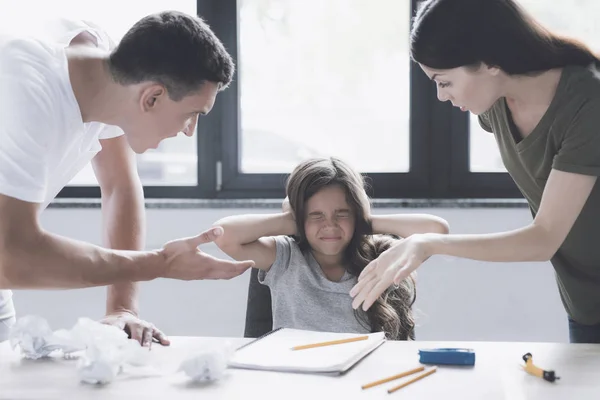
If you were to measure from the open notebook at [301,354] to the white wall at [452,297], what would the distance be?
131 cm

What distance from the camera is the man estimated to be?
52.1 inches

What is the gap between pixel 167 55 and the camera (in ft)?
4.82

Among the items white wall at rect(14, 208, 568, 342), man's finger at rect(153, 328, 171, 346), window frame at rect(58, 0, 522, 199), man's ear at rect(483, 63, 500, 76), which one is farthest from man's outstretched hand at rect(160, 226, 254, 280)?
window frame at rect(58, 0, 522, 199)

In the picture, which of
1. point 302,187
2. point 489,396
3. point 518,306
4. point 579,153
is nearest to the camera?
point 489,396

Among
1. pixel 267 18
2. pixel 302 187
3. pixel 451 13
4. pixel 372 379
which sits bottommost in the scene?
pixel 372 379

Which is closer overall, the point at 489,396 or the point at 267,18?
the point at 489,396

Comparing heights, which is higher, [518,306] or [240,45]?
[240,45]

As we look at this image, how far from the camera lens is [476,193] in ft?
9.31

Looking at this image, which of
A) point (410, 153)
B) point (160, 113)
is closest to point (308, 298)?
point (160, 113)

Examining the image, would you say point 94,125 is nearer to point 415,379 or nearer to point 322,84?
point 415,379

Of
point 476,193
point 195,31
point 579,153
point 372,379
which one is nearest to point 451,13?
point 579,153

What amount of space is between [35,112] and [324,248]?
0.85 meters

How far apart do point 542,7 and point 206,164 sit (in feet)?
4.38

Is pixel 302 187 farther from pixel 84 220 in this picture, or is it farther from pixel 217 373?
pixel 84 220
